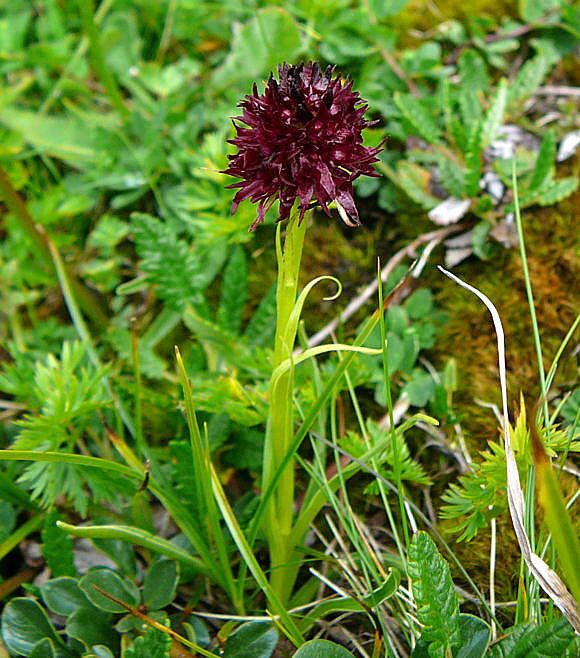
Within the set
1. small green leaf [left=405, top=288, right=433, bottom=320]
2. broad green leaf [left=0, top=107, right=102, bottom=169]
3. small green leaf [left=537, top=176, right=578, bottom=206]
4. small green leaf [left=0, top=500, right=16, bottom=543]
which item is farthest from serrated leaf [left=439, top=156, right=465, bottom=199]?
small green leaf [left=0, top=500, right=16, bottom=543]

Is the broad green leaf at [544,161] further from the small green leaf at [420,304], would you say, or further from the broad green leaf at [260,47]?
the broad green leaf at [260,47]

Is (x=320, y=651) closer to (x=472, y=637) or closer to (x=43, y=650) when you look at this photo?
(x=472, y=637)

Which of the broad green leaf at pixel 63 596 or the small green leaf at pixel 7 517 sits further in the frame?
the small green leaf at pixel 7 517

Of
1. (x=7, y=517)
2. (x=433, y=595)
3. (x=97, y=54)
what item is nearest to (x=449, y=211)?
(x=433, y=595)

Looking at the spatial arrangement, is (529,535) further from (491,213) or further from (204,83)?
(204,83)

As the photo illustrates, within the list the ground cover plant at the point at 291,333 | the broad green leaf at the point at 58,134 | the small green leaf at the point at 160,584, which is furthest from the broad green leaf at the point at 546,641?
the broad green leaf at the point at 58,134

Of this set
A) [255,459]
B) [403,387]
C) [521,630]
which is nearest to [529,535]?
[521,630]
